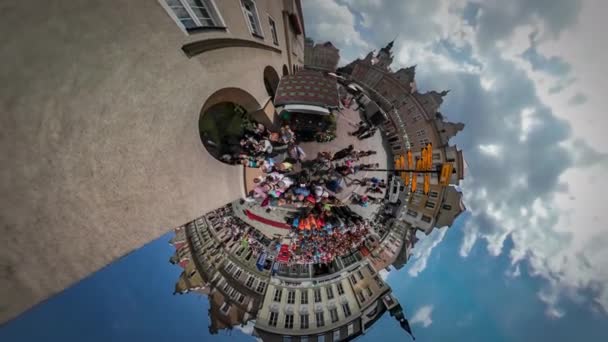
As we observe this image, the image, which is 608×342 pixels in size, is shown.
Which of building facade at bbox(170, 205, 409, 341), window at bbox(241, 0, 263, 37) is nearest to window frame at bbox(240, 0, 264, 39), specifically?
window at bbox(241, 0, 263, 37)

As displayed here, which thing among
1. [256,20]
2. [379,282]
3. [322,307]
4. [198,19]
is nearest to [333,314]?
[322,307]

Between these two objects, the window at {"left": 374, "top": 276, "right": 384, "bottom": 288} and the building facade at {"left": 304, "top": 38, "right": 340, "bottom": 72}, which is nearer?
the window at {"left": 374, "top": 276, "right": 384, "bottom": 288}

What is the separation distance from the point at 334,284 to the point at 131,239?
719 inches

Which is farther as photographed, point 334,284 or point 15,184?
point 334,284

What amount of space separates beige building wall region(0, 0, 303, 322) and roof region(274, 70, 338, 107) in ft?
18.4

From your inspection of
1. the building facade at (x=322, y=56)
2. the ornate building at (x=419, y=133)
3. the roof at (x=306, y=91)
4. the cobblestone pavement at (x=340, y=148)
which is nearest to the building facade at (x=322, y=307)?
the cobblestone pavement at (x=340, y=148)

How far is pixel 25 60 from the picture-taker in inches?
101

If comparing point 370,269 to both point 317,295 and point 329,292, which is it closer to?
point 329,292

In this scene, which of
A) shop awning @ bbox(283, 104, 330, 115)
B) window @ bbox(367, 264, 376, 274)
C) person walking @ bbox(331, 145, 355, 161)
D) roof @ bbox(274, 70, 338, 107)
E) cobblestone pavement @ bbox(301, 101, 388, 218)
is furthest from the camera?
window @ bbox(367, 264, 376, 274)

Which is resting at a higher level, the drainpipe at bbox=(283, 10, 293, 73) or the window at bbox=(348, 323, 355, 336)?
the drainpipe at bbox=(283, 10, 293, 73)

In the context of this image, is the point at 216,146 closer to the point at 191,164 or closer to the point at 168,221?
the point at 191,164

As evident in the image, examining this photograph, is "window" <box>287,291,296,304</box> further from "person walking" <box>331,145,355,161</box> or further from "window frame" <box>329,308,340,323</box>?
"person walking" <box>331,145,355,161</box>

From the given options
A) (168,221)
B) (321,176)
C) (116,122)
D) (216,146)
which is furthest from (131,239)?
(321,176)

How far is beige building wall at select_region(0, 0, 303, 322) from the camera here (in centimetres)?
268
